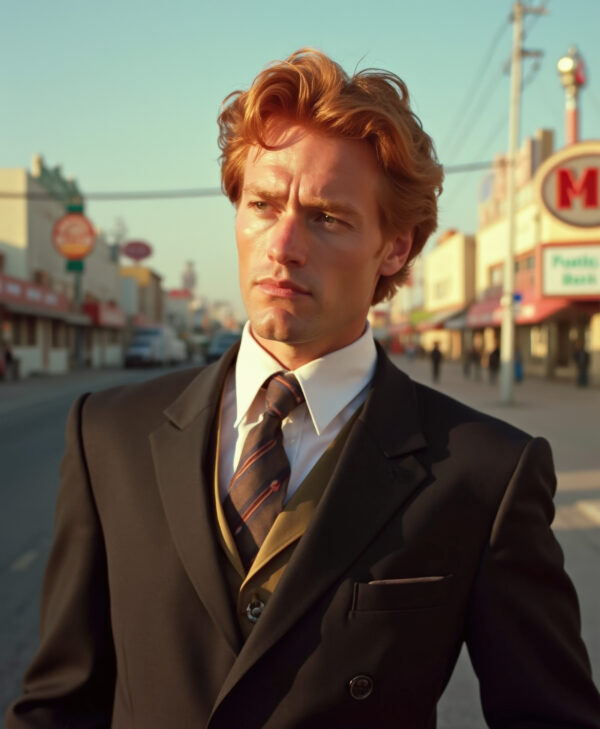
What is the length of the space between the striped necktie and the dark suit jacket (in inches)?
2.5

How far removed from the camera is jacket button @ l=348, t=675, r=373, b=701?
1.39 meters

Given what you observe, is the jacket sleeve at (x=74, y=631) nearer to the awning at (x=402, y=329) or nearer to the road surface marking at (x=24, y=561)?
the road surface marking at (x=24, y=561)

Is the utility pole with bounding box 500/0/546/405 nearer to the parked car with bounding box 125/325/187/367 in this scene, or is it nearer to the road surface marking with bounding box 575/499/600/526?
the road surface marking with bounding box 575/499/600/526

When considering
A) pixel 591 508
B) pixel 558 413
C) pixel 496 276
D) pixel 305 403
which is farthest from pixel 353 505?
pixel 496 276

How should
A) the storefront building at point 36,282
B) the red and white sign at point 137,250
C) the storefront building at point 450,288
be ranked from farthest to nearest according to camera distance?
the red and white sign at point 137,250 < the storefront building at point 450,288 < the storefront building at point 36,282

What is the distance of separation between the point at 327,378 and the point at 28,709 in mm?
968

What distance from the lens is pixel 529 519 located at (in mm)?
1502

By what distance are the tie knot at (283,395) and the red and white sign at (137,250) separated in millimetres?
78606

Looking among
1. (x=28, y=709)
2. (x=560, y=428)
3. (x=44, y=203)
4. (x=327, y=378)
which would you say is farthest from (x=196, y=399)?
(x=44, y=203)

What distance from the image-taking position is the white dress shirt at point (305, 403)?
1.58 meters

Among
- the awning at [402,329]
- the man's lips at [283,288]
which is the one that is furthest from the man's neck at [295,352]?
the awning at [402,329]

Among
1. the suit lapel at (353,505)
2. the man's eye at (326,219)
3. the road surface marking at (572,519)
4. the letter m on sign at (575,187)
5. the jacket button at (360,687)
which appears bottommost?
the road surface marking at (572,519)

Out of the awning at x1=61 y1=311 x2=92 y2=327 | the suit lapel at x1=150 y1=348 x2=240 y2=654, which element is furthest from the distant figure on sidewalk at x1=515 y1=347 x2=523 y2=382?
the suit lapel at x1=150 y1=348 x2=240 y2=654

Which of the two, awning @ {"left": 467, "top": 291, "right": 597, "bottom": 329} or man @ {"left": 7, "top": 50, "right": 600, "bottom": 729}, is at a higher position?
awning @ {"left": 467, "top": 291, "right": 597, "bottom": 329}
